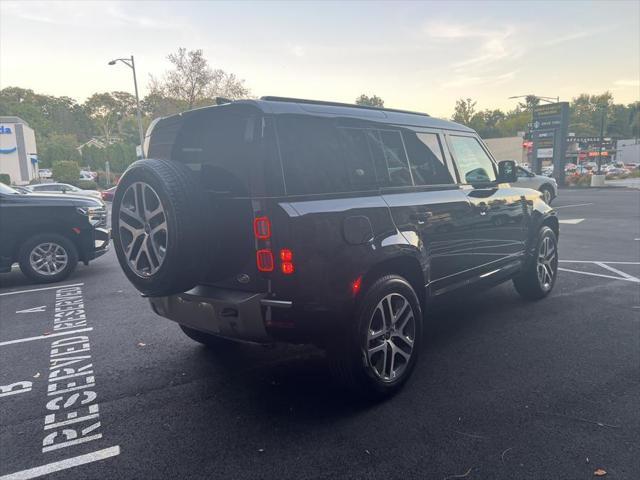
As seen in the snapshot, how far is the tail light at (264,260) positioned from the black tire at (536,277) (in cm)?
371

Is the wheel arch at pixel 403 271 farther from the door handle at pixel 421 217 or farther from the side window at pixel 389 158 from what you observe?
the side window at pixel 389 158

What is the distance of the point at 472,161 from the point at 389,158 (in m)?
1.45

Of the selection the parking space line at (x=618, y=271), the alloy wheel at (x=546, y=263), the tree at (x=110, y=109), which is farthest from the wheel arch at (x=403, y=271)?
the tree at (x=110, y=109)

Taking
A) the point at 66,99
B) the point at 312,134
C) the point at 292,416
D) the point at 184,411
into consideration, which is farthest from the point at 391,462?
the point at 66,99

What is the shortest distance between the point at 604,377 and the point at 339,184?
2543 mm

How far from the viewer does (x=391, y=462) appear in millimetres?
2629

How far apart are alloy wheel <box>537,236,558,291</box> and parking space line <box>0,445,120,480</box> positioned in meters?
4.84

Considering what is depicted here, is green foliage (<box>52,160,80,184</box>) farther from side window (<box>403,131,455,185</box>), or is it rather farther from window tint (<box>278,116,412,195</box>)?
window tint (<box>278,116,412,195</box>)

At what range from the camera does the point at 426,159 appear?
4020mm

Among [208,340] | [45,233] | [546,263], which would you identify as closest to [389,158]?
[208,340]

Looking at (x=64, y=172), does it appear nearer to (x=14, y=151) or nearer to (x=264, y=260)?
(x=14, y=151)

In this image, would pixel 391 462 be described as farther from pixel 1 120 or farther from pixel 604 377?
pixel 1 120

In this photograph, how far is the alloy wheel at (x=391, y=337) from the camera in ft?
10.8

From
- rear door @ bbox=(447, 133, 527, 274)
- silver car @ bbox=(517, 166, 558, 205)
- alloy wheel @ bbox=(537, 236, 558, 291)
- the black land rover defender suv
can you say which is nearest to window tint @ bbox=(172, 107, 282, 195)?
the black land rover defender suv
